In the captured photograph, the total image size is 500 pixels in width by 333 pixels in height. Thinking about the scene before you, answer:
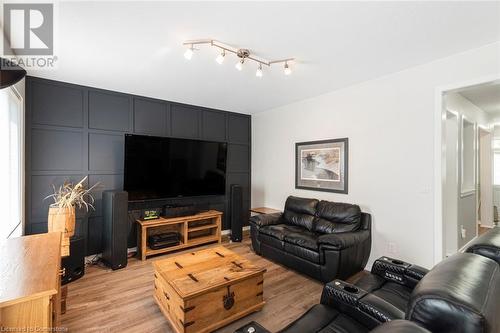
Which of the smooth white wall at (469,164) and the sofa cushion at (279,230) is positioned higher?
the smooth white wall at (469,164)

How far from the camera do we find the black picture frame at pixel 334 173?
11.1 ft

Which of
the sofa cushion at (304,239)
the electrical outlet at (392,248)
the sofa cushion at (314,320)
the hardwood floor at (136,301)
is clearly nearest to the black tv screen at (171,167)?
the hardwood floor at (136,301)

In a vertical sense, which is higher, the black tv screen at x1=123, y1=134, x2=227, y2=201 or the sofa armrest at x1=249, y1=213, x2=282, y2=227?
the black tv screen at x1=123, y1=134, x2=227, y2=201

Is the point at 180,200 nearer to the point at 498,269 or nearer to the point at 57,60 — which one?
the point at 57,60

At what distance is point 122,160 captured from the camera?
144 inches

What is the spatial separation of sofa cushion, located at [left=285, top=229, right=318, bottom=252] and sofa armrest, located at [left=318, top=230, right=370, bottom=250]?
12cm

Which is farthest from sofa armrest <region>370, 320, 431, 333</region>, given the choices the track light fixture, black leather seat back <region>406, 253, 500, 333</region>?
the track light fixture

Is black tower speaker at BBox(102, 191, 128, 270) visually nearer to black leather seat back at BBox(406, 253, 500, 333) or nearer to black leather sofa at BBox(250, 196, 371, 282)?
black leather sofa at BBox(250, 196, 371, 282)

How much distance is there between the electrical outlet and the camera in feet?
9.31

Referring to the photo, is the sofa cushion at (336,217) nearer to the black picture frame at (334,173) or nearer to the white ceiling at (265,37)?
the black picture frame at (334,173)

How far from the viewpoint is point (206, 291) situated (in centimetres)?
187

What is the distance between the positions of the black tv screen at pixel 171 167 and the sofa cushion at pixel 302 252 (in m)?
1.73

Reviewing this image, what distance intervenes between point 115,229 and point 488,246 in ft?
12.1

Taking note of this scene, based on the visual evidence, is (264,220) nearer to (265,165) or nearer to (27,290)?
(265,165)
